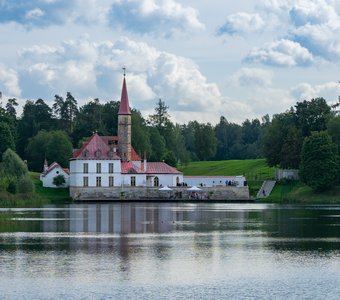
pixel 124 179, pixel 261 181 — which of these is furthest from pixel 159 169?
pixel 261 181

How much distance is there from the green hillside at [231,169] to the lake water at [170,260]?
80089 mm

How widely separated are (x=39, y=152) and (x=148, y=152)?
690 inches

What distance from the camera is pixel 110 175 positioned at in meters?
125

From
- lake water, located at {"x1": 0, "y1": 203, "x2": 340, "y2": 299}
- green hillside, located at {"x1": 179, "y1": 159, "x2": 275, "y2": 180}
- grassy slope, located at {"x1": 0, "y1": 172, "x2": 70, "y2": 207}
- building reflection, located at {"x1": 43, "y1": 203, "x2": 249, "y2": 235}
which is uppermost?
green hillside, located at {"x1": 179, "y1": 159, "x2": 275, "y2": 180}

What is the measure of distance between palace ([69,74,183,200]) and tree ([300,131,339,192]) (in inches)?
926

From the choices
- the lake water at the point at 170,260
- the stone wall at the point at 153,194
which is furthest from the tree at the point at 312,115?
the lake water at the point at 170,260

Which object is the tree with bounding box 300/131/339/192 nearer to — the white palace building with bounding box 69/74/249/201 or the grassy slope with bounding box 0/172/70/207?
the white palace building with bounding box 69/74/249/201

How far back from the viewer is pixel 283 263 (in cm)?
3972

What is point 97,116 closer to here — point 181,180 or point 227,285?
point 181,180

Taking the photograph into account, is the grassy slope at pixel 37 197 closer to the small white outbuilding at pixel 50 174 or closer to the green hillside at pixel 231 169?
the small white outbuilding at pixel 50 174

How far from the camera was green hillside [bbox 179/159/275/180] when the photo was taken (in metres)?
145

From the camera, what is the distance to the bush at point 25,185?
102812 millimetres

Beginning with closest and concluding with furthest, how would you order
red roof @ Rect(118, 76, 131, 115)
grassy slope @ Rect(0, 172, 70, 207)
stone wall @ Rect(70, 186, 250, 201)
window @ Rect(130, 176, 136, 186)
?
grassy slope @ Rect(0, 172, 70, 207), stone wall @ Rect(70, 186, 250, 201), window @ Rect(130, 176, 136, 186), red roof @ Rect(118, 76, 131, 115)

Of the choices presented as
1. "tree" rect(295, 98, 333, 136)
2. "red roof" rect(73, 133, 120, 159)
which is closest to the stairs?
"tree" rect(295, 98, 333, 136)
